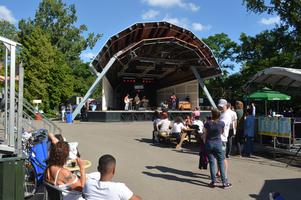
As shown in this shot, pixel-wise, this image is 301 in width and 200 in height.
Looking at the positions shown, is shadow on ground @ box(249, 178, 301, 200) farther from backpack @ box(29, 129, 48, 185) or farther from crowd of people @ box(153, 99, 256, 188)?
backpack @ box(29, 129, 48, 185)

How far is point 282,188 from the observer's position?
A: 7566mm

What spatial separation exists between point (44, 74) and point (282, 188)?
1536 inches

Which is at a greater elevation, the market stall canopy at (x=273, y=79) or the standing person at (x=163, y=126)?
the market stall canopy at (x=273, y=79)

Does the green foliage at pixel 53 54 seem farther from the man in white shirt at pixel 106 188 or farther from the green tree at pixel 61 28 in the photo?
the man in white shirt at pixel 106 188

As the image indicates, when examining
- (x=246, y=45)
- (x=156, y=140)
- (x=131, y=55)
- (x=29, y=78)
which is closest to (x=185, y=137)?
(x=156, y=140)

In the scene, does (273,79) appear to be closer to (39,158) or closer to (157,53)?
(39,158)

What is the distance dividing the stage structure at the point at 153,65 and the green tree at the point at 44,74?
965 centimetres

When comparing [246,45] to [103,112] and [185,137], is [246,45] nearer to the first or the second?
[103,112]

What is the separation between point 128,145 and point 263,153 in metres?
4.82

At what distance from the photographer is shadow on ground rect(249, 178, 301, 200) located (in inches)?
276

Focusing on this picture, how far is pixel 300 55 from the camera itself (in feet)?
89.5

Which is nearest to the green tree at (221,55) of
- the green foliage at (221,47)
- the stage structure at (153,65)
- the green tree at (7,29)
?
the green foliage at (221,47)

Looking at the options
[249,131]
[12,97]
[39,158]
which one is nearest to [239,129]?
[249,131]

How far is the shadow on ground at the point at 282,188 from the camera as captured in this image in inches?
276
